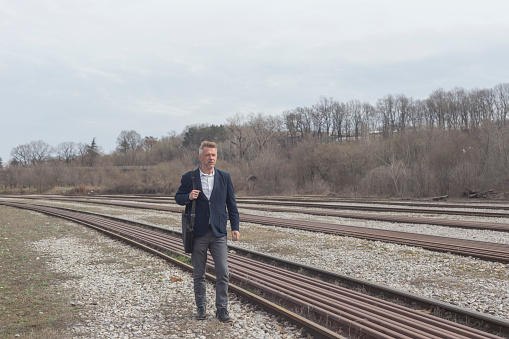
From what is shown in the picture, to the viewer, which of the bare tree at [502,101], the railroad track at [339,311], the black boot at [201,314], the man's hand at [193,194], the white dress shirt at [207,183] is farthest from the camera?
the bare tree at [502,101]

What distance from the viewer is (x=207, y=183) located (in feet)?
18.3

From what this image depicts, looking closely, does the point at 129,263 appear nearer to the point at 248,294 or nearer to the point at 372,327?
the point at 248,294

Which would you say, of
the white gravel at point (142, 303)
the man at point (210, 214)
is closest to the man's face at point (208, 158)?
the man at point (210, 214)

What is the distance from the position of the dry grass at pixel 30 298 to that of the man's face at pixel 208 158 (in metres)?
2.85

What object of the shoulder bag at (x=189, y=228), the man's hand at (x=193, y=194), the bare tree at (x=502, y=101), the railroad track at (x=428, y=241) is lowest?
the railroad track at (x=428, y=241)

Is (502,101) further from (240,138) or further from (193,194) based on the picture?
(193,194)

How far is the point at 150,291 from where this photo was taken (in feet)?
24.4

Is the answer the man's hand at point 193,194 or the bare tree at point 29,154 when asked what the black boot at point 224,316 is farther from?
the bare tree at point 29,154

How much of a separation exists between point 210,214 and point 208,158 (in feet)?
2.46

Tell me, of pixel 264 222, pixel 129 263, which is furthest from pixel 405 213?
pixel 129 263

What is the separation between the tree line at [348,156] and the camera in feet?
114

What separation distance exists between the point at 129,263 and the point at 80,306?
341 centimetres

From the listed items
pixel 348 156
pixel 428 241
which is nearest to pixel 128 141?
pixel 348 156

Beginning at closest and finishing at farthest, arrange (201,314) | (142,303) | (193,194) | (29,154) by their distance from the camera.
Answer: (193,194) → (201,314) → (142,303) → (29,154)
